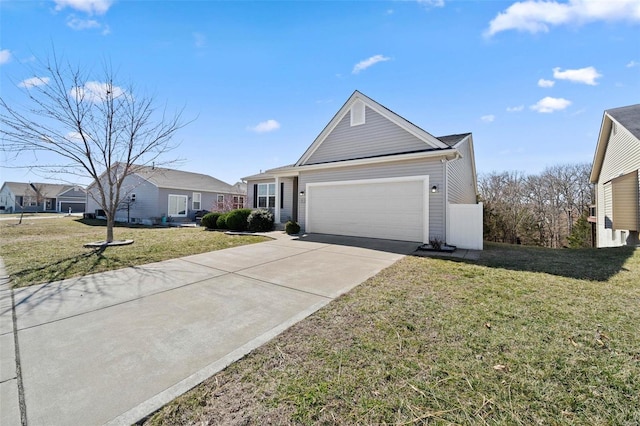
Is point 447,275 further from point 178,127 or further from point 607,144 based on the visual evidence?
point 607,144

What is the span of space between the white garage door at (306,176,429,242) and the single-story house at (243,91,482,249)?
4cm

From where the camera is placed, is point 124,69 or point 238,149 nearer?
point 124,69

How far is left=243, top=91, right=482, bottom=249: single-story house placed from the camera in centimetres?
924

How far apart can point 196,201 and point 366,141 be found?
58.0ft

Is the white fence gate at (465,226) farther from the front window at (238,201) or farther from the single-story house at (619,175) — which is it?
the front window at (238,201)

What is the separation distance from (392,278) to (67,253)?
364 inches

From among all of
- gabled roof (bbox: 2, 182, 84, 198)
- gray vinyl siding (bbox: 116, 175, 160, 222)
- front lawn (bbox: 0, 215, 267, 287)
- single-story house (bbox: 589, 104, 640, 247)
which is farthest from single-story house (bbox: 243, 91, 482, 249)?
gabled roof (bbox: 2, 182, 84, 198)

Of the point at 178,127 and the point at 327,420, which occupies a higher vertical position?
the point at 178,127

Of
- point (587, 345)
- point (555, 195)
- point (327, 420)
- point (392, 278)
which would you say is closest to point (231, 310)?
point (327, 420)

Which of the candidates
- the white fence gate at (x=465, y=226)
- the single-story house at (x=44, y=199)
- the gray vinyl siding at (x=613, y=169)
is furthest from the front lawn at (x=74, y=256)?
the single-story house at (x=44, y=199)

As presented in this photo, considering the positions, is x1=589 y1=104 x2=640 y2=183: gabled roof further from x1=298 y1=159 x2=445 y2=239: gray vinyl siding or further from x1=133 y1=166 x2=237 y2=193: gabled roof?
x1=133 y1=166 x2=237 y2=193: gabled roof

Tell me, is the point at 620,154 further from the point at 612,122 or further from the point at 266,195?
the point at 266,195

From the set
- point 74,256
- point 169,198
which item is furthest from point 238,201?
point 74,256

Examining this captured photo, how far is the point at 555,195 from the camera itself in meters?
25.6
